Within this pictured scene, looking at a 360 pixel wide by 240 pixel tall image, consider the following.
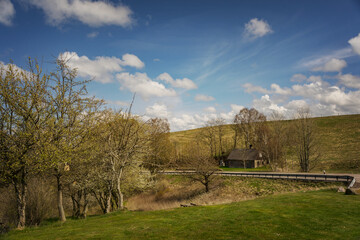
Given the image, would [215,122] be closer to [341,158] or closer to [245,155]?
[245,155]

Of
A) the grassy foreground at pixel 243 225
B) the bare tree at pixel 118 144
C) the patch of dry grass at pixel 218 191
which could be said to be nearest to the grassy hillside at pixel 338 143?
the patch of dry grass at pixel 218 191

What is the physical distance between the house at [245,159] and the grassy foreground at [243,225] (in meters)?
46.0

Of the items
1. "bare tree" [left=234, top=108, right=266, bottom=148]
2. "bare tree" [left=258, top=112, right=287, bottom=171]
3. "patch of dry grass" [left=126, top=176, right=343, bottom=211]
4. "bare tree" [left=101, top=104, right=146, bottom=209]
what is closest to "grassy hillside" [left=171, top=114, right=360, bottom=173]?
"bare tree" [left=258, top=112, right=287, bottom=171]

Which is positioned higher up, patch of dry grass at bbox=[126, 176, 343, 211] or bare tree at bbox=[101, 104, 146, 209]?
bare tree at bbox=[101, 104, 146, 209]

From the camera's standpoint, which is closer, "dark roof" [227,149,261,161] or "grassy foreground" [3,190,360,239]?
"grassy foreground" [3,190,360,239]

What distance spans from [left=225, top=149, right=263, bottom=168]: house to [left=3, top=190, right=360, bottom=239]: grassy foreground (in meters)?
46.0

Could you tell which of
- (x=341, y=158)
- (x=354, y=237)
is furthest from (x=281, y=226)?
(x=341, y=158)

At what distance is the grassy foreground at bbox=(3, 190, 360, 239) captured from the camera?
9.66 m

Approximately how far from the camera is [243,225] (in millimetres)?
10898

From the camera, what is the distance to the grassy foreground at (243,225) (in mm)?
9656

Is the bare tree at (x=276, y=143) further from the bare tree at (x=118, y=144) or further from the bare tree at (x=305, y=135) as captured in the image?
the bare tree at (x=118, y=144)

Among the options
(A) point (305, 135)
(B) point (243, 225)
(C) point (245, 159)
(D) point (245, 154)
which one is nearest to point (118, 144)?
(B) point (243, 225)

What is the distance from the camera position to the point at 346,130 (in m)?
78.6

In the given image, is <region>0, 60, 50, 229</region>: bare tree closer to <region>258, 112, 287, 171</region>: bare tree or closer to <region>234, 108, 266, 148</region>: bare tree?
<region>258, 112, 287, 171</region>: bare tree
